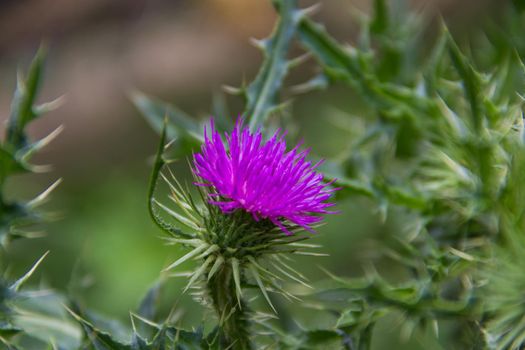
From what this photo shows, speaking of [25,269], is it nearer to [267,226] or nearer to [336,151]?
[336,151]

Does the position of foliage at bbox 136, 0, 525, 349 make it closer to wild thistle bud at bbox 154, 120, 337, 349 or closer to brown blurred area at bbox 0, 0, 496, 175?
wild thistle bud at bbox 154, 120, 337, 349

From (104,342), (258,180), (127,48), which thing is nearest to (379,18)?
(258,180)

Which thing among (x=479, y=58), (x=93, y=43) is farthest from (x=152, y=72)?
(x=479, y=58)

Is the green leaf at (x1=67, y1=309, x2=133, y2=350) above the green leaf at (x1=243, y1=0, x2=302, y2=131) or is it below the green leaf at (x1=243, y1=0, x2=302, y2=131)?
below

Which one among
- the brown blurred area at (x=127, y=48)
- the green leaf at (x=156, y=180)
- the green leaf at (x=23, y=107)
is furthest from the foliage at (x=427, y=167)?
the brown blurred area at (x=127, y=48)

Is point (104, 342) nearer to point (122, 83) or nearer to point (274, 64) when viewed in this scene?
point (274, 64)

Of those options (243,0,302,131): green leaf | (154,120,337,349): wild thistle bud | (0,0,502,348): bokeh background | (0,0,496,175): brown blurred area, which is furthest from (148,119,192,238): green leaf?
(0,0,496,175): brown blurred area
